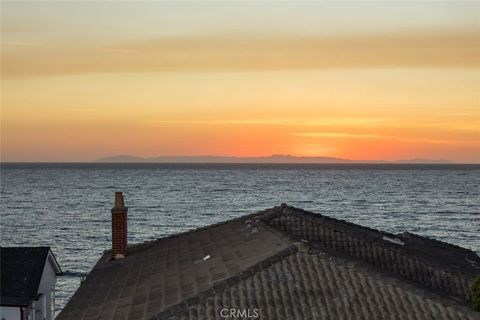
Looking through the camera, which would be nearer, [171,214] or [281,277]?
[281,277]

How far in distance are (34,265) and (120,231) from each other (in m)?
6.99

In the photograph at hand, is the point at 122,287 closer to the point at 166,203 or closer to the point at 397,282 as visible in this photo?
the point at 397,282

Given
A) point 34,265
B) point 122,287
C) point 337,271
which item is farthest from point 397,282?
point 34,265

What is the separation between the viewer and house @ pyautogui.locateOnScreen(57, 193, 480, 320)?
1498 cm

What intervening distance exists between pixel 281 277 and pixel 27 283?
1839cm

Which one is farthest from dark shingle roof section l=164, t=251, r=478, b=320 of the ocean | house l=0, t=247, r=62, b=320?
the ocean

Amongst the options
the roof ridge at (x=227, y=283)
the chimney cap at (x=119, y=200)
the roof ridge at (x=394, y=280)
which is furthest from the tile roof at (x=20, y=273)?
the roof ridge at (x=394, y=280)

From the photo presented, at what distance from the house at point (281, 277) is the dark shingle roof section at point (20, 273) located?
5289 mm

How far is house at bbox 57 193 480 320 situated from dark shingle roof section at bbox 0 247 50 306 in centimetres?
529

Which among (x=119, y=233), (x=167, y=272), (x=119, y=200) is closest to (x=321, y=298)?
(x=167, y=272)

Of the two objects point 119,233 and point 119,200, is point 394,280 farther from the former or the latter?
point 119,200

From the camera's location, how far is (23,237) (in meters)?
84.9

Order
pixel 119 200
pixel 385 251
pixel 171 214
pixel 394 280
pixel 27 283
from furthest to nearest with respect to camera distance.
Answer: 1. pixel 171 214
2. pixel 27 283
3. pixel 119 200
4. pixel 385 251
5. pixel 394 280

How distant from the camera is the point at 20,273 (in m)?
31.3
